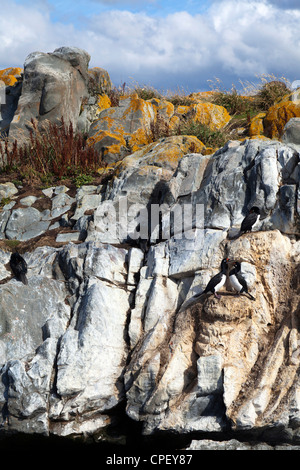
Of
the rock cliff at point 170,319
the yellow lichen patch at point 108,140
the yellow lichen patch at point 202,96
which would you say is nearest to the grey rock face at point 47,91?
the yellow lichen patch at point 108,140

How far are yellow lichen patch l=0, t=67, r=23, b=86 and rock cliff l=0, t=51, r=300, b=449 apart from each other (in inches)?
416

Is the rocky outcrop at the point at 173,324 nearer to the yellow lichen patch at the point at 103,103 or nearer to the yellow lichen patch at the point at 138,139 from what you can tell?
the yellow lichen patch at the point at 138,139

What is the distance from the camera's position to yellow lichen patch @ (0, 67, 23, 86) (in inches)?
861

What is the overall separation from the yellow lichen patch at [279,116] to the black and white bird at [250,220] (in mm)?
6560

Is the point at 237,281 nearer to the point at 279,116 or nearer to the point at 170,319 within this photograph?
the point at 170,319

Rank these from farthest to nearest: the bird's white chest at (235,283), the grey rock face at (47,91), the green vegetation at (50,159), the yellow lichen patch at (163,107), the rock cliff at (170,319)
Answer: the yellow lichen patch at (163,107) < the grey rock face at (47,91) < the green vegetation at (50,159) < the bird's white chest at (235,283) < the rock cliff at (170,319)

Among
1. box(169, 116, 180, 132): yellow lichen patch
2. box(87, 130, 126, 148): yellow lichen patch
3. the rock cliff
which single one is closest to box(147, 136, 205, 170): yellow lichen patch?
the rock cliff

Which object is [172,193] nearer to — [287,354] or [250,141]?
[250,141]

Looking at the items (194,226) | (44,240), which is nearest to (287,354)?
(194,226)

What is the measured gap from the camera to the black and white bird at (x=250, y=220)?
35.7 feet

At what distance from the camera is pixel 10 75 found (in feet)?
73.0

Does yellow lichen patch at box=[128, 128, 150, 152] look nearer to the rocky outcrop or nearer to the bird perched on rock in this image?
the rocky outcrop

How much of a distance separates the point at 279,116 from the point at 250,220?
7.90m

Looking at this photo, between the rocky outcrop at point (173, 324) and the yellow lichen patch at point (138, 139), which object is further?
the yellow lichen patch at point (138, 139)
